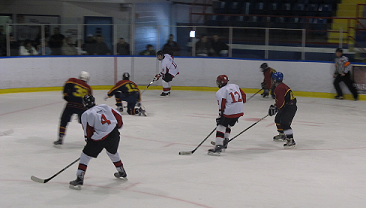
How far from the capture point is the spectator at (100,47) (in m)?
12.8

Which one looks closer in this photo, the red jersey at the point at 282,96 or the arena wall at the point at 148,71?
the red jersey at the point at 282,96

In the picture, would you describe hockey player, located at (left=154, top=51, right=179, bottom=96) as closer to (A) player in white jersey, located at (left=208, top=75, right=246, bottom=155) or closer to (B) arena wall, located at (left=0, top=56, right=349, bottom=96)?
(B) arena wall, located at (left=0, top=56, right=349, bottom=96)

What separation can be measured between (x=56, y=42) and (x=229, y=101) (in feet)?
25.0

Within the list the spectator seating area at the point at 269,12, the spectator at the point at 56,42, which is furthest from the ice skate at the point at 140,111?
the spectator seating area at the point at 269,12

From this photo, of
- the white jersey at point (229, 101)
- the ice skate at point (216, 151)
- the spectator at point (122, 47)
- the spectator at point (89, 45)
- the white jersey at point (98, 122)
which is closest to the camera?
the white jersey at point (98, 122)

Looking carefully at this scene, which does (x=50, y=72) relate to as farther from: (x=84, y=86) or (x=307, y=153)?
(x=307, y=153)

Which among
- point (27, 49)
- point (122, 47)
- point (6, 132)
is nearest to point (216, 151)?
point (6, 132)

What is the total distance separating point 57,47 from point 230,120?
755 cm

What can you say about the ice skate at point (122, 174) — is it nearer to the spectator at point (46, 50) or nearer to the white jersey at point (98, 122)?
the white jersey at point (98, 122)

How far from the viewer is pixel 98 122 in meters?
4.73

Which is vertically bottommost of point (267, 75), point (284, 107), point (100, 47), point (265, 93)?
point (265, 93)

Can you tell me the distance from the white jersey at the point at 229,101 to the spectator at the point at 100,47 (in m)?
7.29

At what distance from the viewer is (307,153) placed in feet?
21.4

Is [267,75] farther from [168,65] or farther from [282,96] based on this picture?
[282,96]
